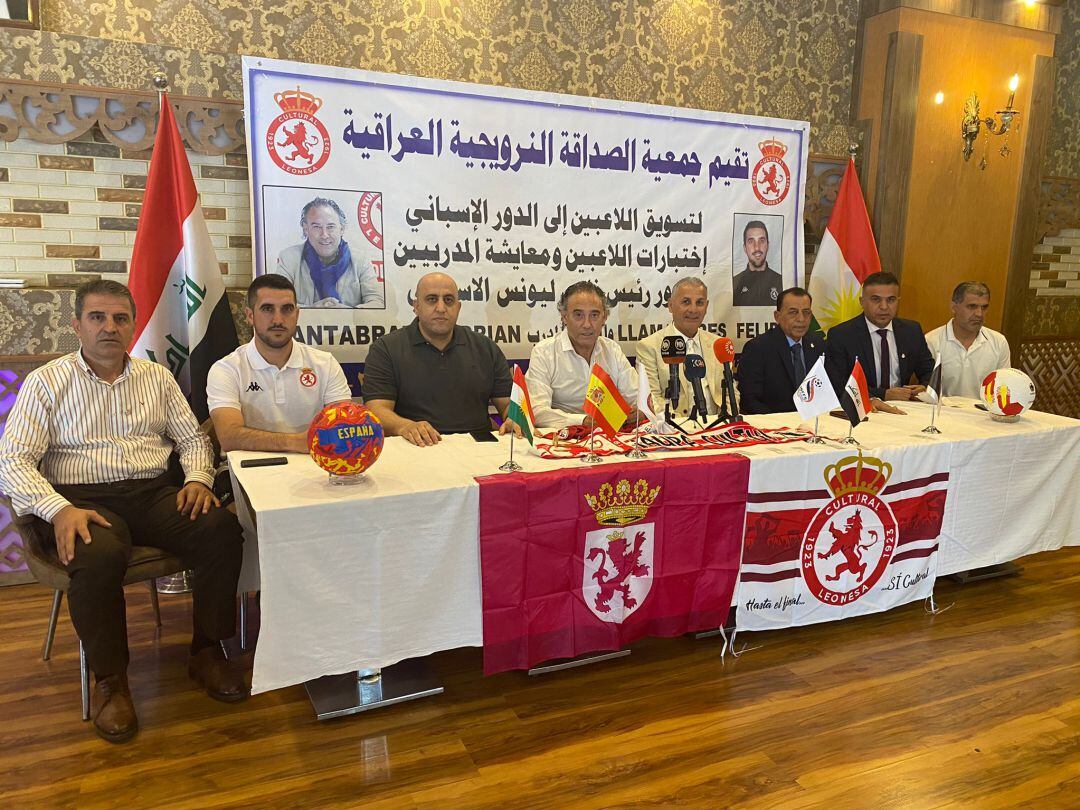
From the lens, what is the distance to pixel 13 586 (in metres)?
3.08

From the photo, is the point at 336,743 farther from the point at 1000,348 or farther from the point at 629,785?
the point at 1000,348

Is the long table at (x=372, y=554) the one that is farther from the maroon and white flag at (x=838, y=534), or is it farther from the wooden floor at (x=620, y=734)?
the wooden floor at (x=620, y=734)

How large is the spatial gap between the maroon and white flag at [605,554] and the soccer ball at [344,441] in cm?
33

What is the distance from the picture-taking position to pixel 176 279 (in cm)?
307

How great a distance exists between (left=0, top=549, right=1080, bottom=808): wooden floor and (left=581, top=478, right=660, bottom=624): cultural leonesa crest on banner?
273mm

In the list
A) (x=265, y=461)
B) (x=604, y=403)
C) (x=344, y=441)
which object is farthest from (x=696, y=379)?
(x=265, y=461)

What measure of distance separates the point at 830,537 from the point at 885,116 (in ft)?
9.95

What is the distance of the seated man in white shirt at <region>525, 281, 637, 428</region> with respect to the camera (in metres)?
3.00

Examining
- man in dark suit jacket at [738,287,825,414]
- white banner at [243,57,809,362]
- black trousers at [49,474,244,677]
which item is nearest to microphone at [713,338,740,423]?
man in dark suit jacket at [738,287,825,414]

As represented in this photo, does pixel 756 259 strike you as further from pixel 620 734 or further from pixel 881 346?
pixel 620 734

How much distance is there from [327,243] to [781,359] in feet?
7.22

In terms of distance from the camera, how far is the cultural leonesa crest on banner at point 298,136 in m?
3.16

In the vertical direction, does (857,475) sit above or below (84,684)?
above

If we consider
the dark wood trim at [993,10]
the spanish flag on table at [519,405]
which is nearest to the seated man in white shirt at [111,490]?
the spanish flag on table at [519,405]
